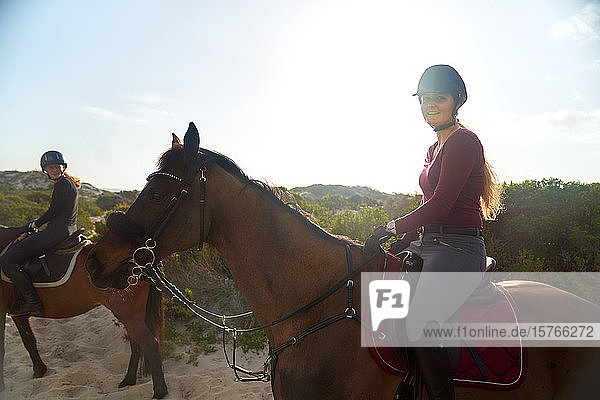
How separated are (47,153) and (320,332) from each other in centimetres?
559

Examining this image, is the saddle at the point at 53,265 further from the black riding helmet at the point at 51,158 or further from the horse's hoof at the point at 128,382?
the horse's hoof at the point at 128,382

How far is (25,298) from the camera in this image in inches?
213

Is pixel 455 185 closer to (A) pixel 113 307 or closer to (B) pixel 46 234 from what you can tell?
(A) pixel 113 307

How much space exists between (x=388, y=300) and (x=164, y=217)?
1.51 metres

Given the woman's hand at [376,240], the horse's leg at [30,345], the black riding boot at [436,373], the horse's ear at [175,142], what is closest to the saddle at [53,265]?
the horse's leg at [30,345]

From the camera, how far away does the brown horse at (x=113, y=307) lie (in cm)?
517

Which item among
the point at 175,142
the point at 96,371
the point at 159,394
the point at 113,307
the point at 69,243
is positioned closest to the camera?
the point at 175,142

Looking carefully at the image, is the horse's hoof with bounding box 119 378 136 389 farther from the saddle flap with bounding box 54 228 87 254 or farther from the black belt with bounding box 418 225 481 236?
the black belt with bounding box 418 225 481 236

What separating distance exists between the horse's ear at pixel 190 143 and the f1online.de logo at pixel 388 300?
144 cm

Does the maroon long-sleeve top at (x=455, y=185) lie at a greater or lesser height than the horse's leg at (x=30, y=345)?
greater

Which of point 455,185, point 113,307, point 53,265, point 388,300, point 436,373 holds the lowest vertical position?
point 113,307

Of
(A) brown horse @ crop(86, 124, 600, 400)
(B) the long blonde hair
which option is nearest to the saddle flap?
(A) brown horse @ crop(86, 124, 600, 400)

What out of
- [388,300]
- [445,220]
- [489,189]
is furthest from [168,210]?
[489,189]

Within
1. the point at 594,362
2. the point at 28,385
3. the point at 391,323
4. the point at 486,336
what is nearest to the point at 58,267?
the point at 28,385
